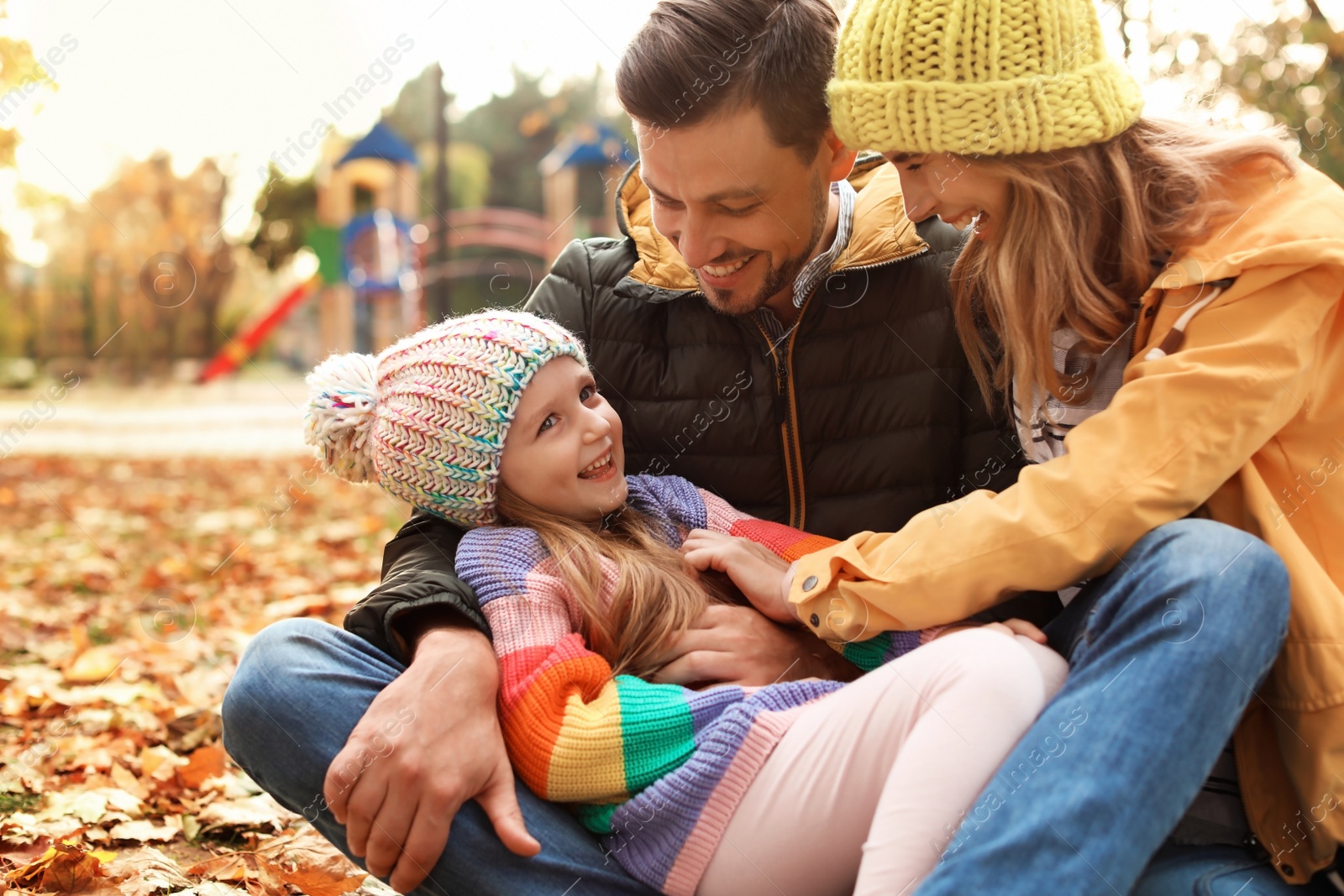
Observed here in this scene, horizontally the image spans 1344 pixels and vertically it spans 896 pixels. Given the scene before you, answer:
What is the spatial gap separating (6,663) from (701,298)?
107 inches

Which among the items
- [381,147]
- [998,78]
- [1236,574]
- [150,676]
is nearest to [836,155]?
[998,78]

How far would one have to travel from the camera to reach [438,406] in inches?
83.2

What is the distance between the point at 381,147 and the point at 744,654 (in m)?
11.5

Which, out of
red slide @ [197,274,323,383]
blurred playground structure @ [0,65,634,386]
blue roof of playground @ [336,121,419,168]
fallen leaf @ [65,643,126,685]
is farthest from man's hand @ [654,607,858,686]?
red slide @ [197,274,323,383]

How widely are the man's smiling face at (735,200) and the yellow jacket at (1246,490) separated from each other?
82 centimetres

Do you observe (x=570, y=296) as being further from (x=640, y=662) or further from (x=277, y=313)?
(x=277, y=313)

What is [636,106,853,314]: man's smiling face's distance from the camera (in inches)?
88.5

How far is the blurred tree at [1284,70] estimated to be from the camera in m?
4.96

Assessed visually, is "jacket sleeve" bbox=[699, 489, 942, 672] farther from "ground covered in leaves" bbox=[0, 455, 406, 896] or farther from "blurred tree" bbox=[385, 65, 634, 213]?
"blurred tree" bbox=[385, 65, 634, 213]

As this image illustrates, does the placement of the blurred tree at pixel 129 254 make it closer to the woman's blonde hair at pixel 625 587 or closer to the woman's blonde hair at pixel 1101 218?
the woman's blonde hair at pixel 625 587

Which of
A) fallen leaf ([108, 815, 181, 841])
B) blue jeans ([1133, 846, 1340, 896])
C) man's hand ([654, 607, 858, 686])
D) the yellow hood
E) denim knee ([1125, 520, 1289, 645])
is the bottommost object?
fallen leaf ([108, 815, 181, 841])

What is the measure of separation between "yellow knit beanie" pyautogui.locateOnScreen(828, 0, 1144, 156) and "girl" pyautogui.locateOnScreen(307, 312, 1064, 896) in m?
0.80

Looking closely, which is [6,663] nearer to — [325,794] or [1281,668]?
[325,794]

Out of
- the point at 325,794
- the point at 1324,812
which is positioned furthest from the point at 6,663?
the point at 1324,812
